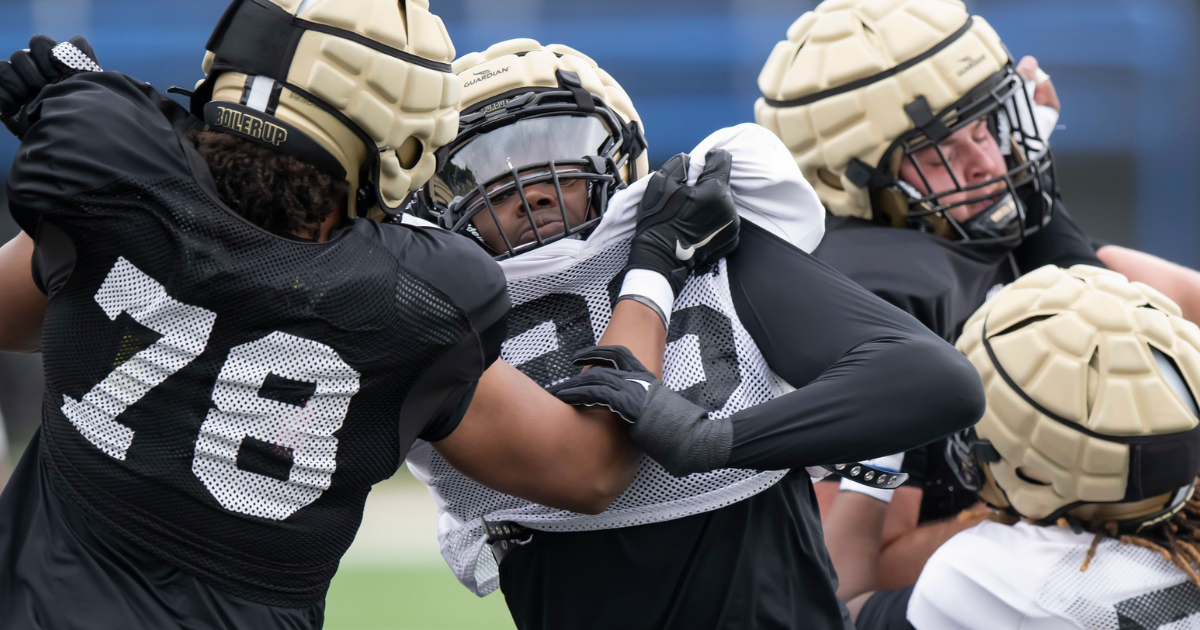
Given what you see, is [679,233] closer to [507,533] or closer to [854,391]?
[854,391]

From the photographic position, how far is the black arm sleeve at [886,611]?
2416 mm

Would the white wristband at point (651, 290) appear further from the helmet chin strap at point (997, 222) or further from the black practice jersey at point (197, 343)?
the helmet chin strap at point (997, 222)

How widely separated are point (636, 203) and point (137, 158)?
97 centimetres

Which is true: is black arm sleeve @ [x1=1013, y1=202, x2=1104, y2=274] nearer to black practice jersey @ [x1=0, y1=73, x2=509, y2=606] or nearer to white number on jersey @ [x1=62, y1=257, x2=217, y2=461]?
black practice jersey @ [x1=0, y1=73, x2=509, y2=606]

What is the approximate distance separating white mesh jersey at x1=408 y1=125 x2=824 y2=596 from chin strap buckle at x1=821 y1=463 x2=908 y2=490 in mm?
169

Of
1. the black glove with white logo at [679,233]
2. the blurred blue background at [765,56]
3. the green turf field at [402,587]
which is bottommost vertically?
the green turf field at [402,587]

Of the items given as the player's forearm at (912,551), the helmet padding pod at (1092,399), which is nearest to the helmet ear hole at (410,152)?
the helmet padding pod at (1092,399)

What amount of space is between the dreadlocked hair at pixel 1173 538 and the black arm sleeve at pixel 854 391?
692 millimetres

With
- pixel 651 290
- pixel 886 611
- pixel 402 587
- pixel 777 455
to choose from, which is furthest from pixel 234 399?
pixel 402 587

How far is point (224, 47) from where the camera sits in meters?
1.74

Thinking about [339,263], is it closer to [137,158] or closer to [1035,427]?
[137,158]

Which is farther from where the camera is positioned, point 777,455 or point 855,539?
point 855,539

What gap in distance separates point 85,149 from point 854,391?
4.15 ft

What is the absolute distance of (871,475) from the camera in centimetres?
207
